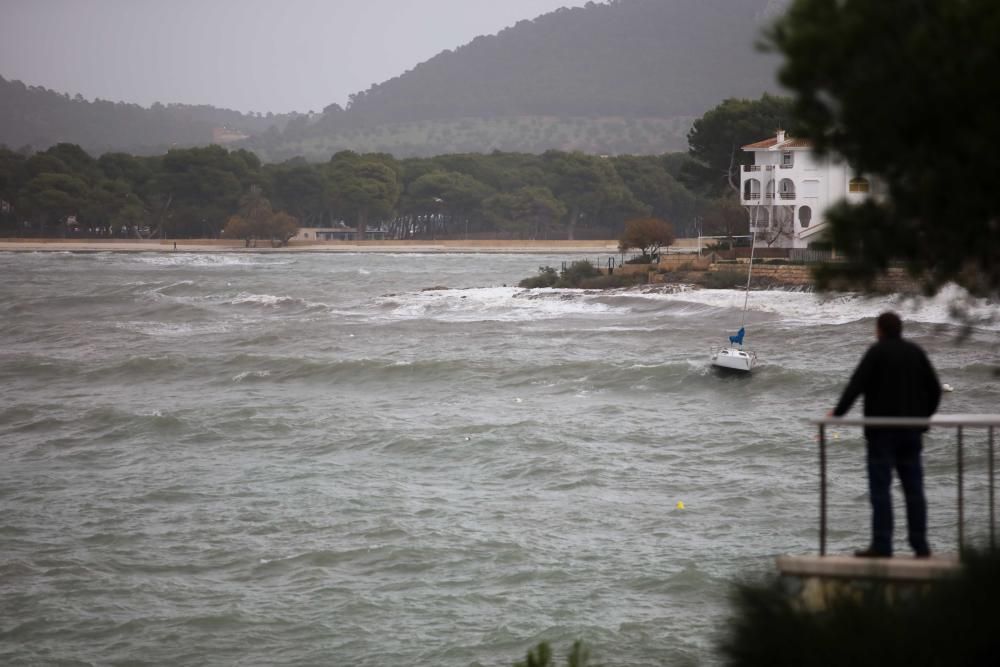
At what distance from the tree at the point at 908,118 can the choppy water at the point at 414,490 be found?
2846 mm

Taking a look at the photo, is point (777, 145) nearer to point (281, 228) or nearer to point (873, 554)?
point (873, 554)

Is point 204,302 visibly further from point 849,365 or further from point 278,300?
point 849,365

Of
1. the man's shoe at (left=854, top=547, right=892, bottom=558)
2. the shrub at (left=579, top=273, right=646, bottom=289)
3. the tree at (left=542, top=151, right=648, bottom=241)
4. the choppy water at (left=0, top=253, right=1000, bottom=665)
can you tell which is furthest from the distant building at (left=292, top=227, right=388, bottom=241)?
the man's shoe at (left=854, top=547, right=892, bottom=558)

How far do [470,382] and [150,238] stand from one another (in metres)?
111

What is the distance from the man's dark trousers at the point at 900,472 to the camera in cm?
702

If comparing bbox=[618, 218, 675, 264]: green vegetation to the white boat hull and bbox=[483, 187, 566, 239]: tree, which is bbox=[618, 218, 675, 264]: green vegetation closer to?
the white boat hull

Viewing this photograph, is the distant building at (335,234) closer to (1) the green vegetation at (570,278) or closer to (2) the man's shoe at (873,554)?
(1) the green vegetation at (570,278)

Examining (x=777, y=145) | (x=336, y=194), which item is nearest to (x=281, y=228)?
(x=336, y=194)

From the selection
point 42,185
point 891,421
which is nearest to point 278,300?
point 891,421

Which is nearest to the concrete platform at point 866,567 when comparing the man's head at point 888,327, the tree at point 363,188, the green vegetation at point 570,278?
the man's head at point 888,327

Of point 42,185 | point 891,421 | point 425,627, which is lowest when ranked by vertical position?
point 425,627

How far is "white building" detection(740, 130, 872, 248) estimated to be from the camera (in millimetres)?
55469

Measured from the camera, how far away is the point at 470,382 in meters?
29.5

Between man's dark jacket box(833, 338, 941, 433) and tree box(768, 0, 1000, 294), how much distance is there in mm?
1417
